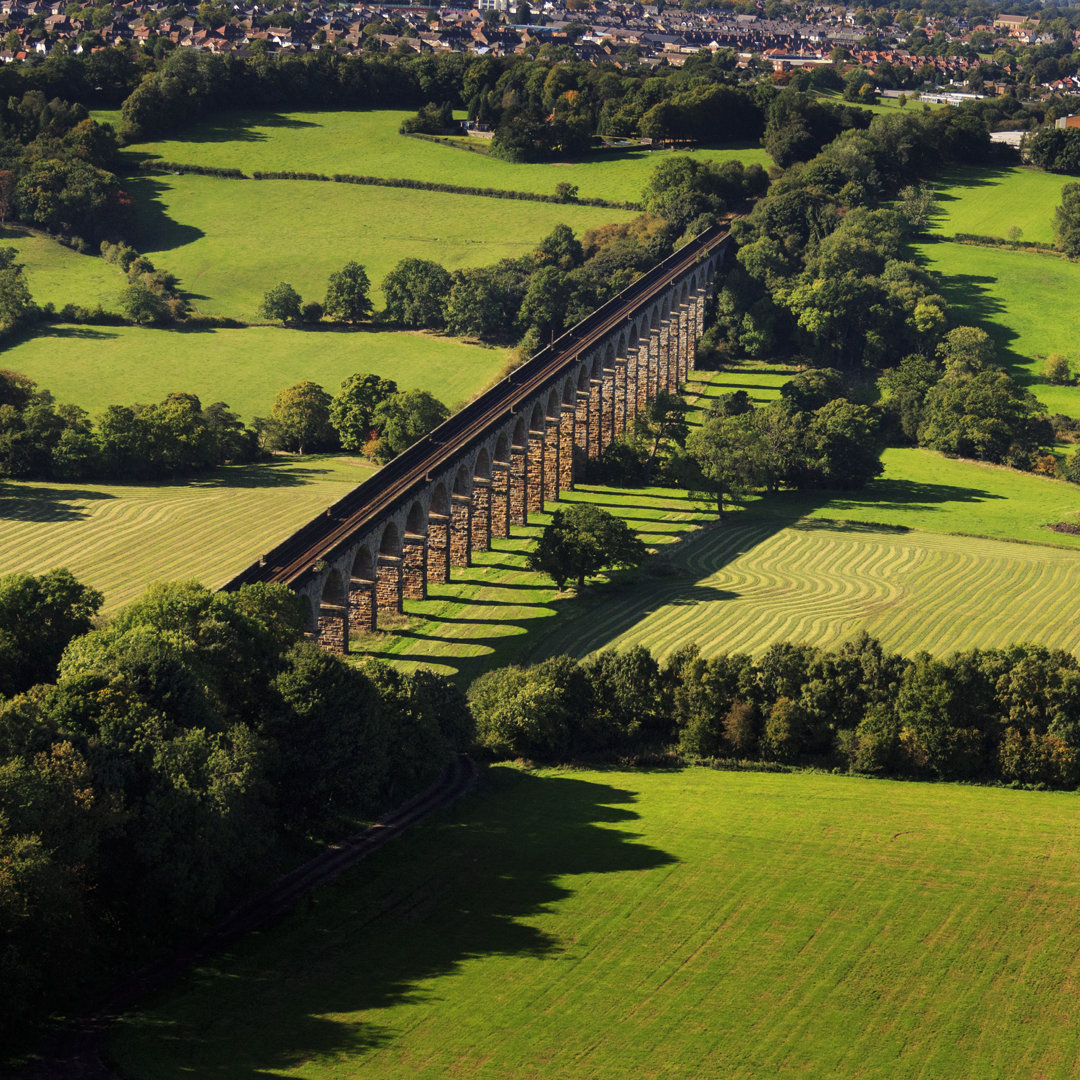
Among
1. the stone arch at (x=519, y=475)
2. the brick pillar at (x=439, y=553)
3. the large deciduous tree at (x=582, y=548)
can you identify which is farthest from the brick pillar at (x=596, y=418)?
the brick pillar at (x=439, y=553)

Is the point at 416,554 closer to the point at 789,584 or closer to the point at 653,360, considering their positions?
the point at 789,584

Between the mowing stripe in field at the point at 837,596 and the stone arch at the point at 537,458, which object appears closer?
the mowing stripe in field at the point at 837,596

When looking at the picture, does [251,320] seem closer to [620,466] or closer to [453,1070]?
[620,466]

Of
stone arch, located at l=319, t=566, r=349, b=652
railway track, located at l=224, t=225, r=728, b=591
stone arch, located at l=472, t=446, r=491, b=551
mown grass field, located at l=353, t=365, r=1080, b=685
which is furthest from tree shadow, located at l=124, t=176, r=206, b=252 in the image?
stone arch, located at l=319, t=566, r=349, b=652

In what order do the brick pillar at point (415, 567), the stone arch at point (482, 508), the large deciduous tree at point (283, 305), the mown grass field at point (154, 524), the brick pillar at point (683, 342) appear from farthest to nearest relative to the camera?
the large deciduous tree at point (283, 305), the brick pillar at point (683, 342), the stone arch at point (482, 508), the brick pillar at point (415, 567), the mown grass field at point (154, 524)

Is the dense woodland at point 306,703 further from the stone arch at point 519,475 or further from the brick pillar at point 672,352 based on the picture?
the brick pillar at point 672,352

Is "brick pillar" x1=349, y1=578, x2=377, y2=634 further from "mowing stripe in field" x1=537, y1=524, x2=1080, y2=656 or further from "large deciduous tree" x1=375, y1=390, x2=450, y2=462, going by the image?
"large deciduous tree" x1=375, y1=390, x2=450, y2=462
